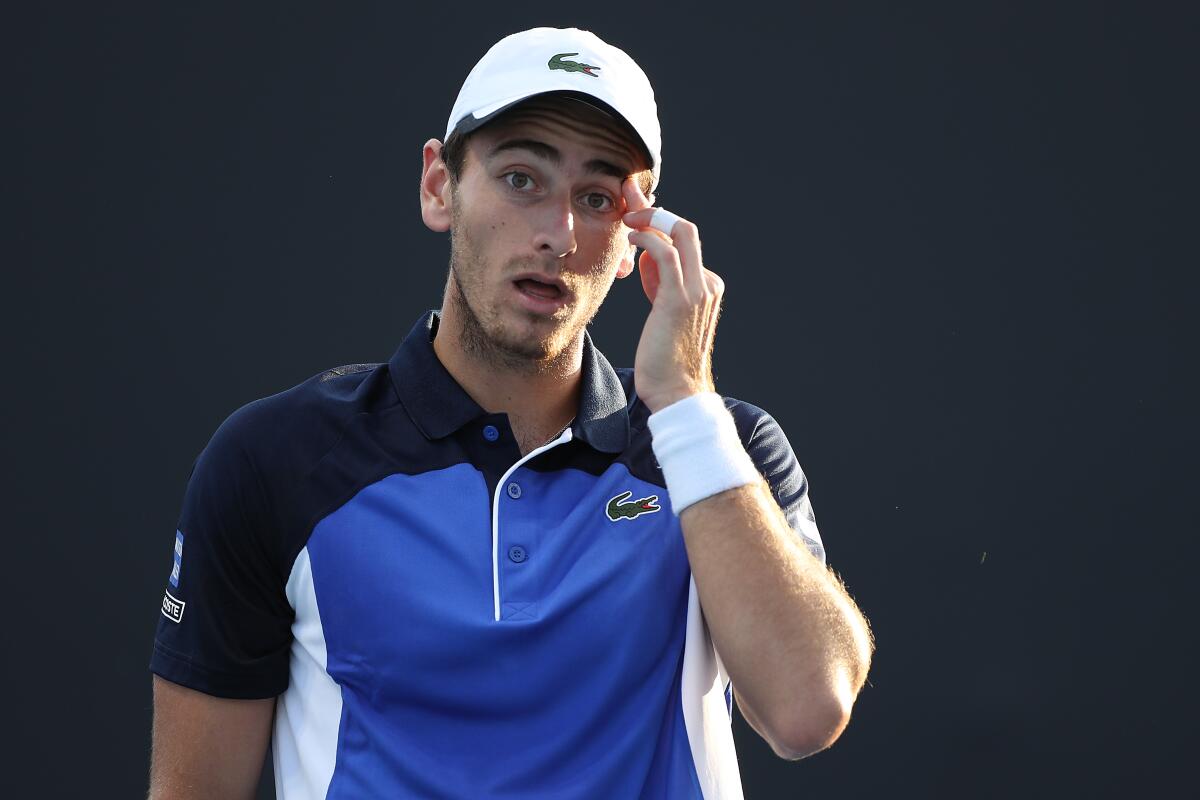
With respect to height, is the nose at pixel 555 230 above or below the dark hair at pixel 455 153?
below

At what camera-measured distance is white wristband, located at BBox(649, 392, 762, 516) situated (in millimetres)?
1516

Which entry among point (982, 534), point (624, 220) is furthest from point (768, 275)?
point (624, 220)

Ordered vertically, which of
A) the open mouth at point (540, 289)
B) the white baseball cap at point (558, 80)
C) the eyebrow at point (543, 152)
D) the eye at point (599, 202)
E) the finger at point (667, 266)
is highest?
the white baseball cap at point (558, 80)

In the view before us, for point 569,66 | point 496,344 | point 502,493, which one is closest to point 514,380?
point 496,344

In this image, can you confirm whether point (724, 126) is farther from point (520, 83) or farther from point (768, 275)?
point (520, 83)

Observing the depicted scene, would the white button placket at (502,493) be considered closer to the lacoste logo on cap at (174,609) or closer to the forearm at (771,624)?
the forearm at (771,624)

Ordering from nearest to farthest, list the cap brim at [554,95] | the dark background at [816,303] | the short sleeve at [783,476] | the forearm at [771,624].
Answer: the forearm at [771,624] → the cap brim at [554,95] → the short sleeve at [783,476] → the dark background at [816,303]

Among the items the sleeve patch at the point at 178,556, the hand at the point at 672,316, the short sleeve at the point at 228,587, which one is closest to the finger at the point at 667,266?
the hand at the point at 672,316

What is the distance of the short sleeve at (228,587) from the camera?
152cm

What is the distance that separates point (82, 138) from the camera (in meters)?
2.57

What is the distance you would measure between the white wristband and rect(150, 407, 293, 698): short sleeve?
45 centimetres

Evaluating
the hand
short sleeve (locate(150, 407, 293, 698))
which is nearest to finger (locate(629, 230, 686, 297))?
the hand

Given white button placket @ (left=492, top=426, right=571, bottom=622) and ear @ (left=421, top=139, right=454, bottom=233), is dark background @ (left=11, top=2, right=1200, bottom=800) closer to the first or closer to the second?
ear @ (left=421, top=139, right=454, bottom=233)

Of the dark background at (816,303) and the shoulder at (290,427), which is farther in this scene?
the dark background at (816,303)
